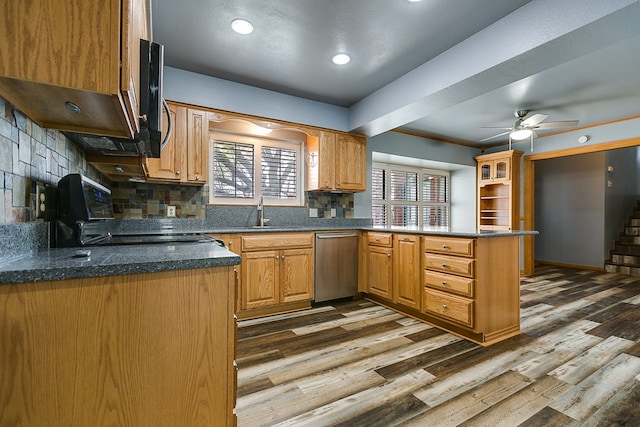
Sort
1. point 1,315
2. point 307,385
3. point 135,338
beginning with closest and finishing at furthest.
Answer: point 1,315 < point 135,338 < point 307,385

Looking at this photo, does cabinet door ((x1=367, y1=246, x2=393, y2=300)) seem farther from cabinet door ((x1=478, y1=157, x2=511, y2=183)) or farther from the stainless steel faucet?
cabinet door ((x1=478, y1=157, x2=511, y2=183))

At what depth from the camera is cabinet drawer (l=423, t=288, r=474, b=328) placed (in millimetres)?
2471

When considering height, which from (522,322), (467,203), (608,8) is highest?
(608,8)

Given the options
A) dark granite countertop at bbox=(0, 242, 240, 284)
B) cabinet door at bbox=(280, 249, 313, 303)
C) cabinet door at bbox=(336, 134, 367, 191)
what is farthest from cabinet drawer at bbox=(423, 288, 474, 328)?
dark granite countertop at bbox=(0, 242, 240, 284)

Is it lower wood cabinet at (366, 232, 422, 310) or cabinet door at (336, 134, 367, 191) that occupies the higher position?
cabinet door at (336, 134, 367, 191)

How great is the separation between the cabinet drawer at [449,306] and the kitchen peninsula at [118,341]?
2.11 metres

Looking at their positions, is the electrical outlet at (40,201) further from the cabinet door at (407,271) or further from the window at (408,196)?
the window at (408,196)

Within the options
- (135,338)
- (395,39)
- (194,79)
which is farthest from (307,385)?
(194,79)

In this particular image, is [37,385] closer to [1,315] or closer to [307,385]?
[1,315]

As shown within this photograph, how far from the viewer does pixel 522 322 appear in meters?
2.92

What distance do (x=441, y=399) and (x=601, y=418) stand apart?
2.54ft

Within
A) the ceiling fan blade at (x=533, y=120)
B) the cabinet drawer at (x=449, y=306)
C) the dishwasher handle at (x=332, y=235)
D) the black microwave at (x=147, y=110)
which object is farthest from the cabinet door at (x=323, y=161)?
the ceiling fan blade at (x=533, y=120)

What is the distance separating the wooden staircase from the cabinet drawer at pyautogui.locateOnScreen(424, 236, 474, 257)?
5105mm

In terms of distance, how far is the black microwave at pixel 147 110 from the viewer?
1.25 m
